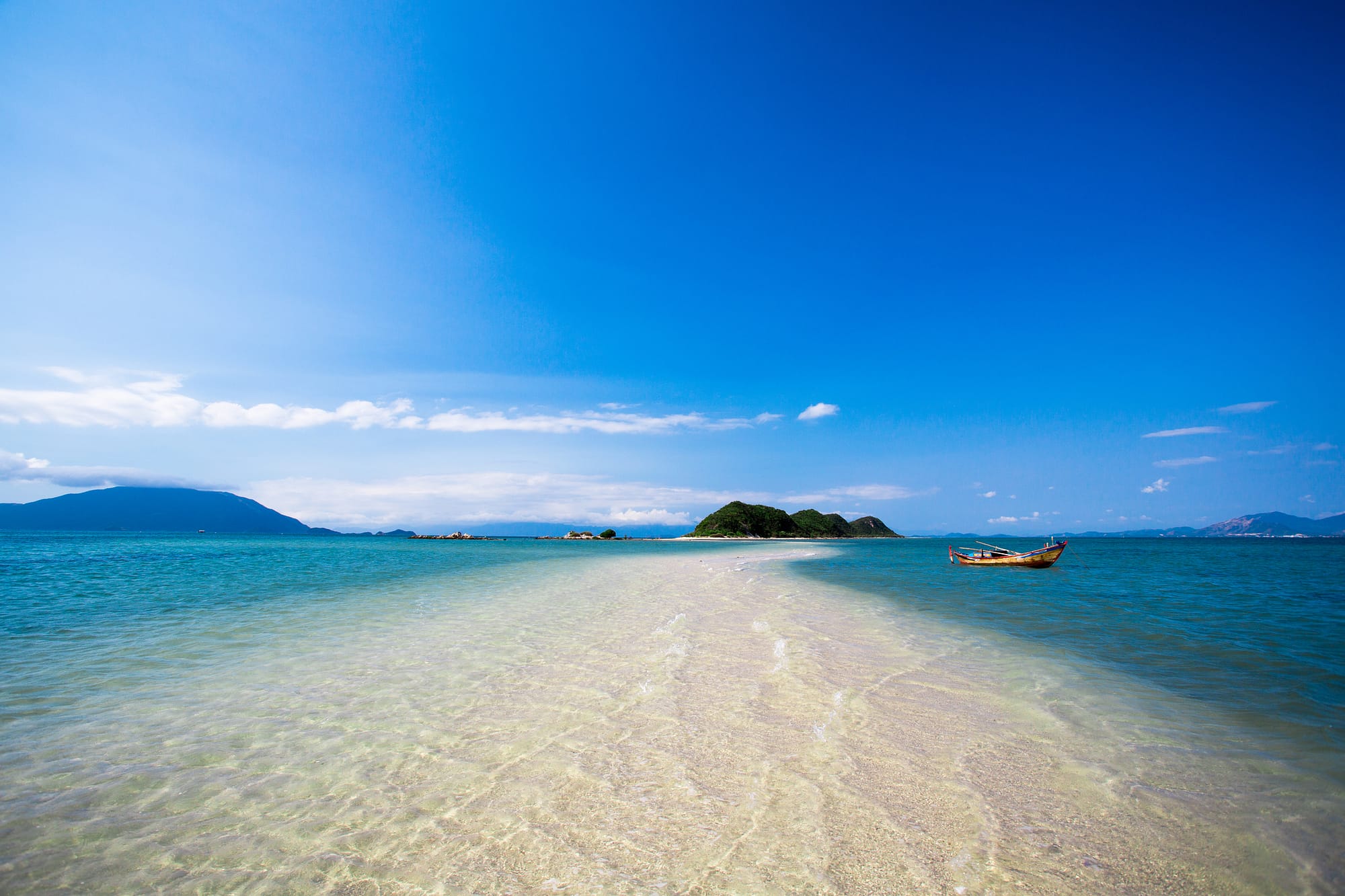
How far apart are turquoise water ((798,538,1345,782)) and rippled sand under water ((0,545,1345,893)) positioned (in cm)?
160

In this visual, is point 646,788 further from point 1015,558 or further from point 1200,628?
point 1015,558

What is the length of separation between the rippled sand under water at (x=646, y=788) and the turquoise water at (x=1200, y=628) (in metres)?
1.60

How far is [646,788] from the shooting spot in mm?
5168

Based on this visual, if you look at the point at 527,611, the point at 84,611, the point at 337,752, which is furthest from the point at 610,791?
the point at 84,611

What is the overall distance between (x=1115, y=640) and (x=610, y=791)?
13895 millimetres

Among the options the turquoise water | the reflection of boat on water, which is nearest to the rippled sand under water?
the turquoise water

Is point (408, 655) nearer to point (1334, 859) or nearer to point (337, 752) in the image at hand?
point (337, 752)

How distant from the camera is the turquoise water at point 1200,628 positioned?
7898mm

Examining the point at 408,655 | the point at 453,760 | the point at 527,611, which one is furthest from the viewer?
the point at 527,611

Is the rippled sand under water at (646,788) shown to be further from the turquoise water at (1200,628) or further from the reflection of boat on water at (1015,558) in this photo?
the reflection of boat on water at (1015,558)

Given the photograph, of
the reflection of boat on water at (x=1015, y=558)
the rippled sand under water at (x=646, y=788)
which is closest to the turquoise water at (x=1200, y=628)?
the rippled sand under water at (x=646, y=788)

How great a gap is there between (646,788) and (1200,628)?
57.9 ft

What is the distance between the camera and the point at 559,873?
384 cm

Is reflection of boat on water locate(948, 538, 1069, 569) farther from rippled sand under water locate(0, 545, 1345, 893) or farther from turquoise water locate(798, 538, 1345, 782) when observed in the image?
rippled sand under water locate(0, 545, 1345, 893)
